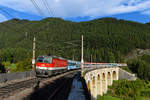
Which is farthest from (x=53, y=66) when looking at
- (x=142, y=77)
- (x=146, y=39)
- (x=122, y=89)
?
(x=146, y=39)

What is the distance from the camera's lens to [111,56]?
335 ft

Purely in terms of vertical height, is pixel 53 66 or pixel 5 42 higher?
pixel 5 42

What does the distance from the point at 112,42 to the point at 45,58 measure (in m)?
125

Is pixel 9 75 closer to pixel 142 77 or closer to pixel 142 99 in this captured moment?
pixel 142 99

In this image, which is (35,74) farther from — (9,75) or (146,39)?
(146,39)

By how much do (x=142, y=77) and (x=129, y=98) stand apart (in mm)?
32601

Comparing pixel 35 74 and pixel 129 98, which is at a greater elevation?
pixel 35 74

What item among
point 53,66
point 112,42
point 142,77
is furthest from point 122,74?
point 112,42

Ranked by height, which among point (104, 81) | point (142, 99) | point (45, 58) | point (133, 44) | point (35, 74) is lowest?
point (142, 99)

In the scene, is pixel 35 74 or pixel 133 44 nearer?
pixel 35 74

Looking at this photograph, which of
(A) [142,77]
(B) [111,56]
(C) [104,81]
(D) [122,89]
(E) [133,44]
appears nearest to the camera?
(D) [122,89]

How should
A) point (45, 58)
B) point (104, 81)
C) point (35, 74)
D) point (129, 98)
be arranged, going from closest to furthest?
point (45, 58)
point (35, 74)
point (129, 98)
point (104, 81)

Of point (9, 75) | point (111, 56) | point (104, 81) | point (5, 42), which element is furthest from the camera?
point (5, 42)

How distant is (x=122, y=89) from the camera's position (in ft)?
170
